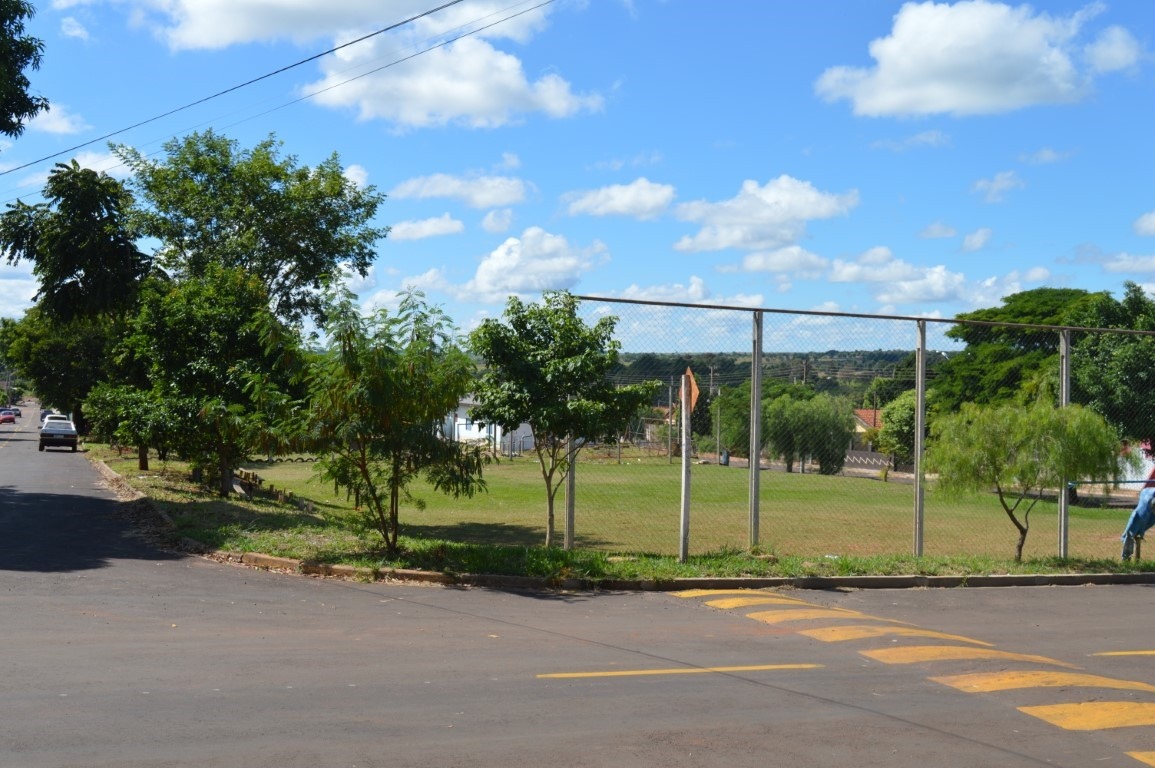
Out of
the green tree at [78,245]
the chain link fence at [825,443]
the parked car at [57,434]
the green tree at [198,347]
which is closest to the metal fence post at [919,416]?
Result: the chain link fence at [825,443]

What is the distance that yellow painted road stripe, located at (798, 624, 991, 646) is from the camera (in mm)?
10008

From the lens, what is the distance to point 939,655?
918cm

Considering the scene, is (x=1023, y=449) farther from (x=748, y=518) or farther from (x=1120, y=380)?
(x=1120, y=380)

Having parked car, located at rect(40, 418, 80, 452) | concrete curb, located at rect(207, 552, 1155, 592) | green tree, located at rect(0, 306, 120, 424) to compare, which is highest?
green tree, located at rect(0, 306, 120, 424)

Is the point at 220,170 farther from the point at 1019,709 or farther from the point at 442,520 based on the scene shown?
the point at 1019,709

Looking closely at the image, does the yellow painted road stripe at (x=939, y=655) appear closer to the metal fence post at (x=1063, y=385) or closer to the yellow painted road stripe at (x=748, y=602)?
the yellow painted road stripe at (x=748, y=602)

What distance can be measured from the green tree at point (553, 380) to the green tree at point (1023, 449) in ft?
14.9

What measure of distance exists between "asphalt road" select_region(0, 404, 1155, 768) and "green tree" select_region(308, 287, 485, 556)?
1.77 m

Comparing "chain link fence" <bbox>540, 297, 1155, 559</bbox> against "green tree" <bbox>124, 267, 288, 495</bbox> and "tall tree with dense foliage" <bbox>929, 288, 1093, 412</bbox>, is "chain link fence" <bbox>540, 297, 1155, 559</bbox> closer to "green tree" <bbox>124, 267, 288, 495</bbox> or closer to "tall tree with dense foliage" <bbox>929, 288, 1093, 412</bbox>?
"tall tree with dense foliage" <bbox>929, 288, 1093, 412</bbox>

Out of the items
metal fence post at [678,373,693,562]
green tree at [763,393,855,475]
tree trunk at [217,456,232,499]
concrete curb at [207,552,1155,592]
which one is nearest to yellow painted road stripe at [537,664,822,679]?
concrete curb at [207,552,1155,592]

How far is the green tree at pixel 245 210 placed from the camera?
86.5 feet

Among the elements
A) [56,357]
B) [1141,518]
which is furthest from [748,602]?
[56,357]

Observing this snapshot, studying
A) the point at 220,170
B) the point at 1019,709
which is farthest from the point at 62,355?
the point at 1019,709

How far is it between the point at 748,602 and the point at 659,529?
10.8 m
